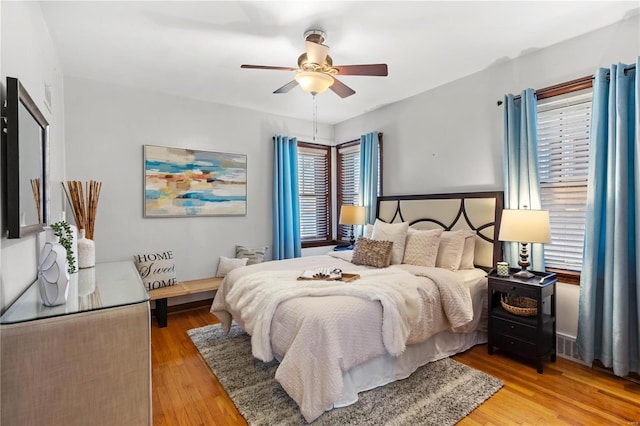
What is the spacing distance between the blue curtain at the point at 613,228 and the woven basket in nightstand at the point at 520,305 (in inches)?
14.2

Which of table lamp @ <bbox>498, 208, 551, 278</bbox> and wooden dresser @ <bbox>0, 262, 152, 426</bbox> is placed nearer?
wooden dresser @ <bbox>0, 262, 152, 426</bbox>

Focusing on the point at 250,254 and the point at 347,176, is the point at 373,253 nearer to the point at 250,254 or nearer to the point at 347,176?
the point at 250,254

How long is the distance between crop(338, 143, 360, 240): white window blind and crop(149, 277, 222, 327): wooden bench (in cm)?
235

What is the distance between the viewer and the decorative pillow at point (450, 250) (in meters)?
3.19

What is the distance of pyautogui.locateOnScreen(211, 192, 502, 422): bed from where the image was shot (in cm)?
193

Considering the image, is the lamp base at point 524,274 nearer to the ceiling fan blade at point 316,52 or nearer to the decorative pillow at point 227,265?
the ceiling fan blade at point 316,52

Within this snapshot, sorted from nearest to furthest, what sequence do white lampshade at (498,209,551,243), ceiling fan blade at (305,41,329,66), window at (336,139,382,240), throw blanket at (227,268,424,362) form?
1. throw blanket at (227,268,424,362)
2. ceiling fan blade at (305,41,329,66)
3. white lampshade at (498,209,551,243)
4. window at (336,139,382,240)

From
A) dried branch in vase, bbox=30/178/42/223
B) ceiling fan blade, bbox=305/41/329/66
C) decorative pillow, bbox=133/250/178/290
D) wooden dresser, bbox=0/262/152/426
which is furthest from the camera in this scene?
decorative pillow, bbox=133/250/178/290

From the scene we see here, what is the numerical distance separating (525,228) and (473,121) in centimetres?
145

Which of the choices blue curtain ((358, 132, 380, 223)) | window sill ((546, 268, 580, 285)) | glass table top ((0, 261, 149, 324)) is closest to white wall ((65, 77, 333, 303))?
blue curtain ((358, 132, 380, 223))

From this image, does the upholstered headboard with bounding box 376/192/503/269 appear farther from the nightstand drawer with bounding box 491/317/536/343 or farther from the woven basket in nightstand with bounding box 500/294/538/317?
the nightstand drawer with bounding box 491/317/536/343

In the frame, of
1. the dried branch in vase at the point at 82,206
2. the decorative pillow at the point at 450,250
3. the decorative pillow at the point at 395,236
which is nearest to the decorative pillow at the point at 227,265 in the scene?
the dried branch in vase at the point at 82,206

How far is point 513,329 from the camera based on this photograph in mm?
2684

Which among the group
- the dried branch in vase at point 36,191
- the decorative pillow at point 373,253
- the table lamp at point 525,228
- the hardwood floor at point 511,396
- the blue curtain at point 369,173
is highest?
the blue curtain at point 369,173
